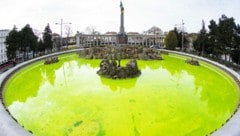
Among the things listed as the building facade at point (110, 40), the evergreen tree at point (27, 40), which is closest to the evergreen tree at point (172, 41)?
the building facade at point (110, 40)

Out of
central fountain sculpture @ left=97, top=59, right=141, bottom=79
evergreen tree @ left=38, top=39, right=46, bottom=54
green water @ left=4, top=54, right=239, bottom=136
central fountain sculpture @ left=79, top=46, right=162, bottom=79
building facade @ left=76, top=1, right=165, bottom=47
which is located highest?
building facade @ left=76, top=1, right=165, bottom=47

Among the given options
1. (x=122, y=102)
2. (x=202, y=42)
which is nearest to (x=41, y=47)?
(x=202, y=42)

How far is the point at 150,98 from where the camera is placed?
25812mm

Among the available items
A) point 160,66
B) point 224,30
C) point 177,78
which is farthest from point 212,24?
point 177,78

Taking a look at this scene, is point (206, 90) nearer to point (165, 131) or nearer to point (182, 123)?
point (182, 123)

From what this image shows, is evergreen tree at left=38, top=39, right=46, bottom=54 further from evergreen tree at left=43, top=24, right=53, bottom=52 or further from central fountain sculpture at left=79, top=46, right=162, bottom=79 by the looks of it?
central fountain sculpture at left=79, top=46, right=162, bottom=79

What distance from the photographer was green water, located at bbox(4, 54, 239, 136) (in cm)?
1944

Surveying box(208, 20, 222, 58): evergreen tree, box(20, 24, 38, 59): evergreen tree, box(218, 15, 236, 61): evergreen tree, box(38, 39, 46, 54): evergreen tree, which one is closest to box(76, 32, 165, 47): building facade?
box(38, 39, 46, 54): evergreen tree

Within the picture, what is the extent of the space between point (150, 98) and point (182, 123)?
596 centimetres

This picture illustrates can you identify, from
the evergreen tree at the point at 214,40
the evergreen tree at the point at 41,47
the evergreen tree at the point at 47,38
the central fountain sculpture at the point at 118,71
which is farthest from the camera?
the evergreen tree at the point at 47,38

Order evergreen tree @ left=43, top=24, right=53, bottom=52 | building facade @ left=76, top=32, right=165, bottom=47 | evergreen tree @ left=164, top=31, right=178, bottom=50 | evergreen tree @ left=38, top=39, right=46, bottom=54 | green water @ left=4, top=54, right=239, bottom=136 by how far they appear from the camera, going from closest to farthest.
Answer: green water @ left=4, top=54, right=239, bottom=136 < evergreen tree @ left=38, top=39, right=46, bottom=54 < evergreen tree @ left=43, top=24, right=53, bottom=52 < evergreen tree @ left=164, top=31, right=178, bottom=50 < building facade @ left=76, top=32, right=165, bottom=47

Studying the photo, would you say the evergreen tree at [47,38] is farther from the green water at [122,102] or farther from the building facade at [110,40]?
the green water at [122,102]

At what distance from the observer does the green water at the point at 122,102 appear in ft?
63.8

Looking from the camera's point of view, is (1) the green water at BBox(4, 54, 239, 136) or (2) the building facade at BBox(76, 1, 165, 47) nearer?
(1) the green water at BBox(4, 54, 239, 136)
